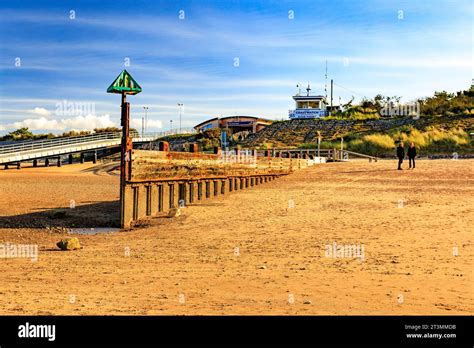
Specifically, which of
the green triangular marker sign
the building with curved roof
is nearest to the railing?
the building with curved roof

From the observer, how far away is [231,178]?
76.5 ft

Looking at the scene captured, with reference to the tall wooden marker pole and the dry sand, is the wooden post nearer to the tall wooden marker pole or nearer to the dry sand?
the tall wooden marker pole

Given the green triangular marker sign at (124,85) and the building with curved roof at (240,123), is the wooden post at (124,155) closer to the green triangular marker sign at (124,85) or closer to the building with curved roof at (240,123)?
the green triangular marker sign at (124,85)

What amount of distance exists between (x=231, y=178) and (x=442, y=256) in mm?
13931

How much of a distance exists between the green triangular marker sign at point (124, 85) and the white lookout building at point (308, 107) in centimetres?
6714

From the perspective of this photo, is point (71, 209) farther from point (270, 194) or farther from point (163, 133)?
point (163, 133)

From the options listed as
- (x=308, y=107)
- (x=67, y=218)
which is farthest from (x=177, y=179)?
(x=308, y=107)

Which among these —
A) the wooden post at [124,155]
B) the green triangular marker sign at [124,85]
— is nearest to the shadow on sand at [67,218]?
the wooden post at [124,155]

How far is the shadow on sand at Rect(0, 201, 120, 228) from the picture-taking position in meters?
16.6

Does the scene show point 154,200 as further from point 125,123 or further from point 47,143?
point 47,143

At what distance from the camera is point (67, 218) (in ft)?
58.5

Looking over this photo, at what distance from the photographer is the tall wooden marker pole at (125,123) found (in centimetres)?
1653

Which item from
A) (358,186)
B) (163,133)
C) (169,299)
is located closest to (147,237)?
(169,299)

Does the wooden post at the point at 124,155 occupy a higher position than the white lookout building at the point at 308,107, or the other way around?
the white lookout building at the point at 308,107
